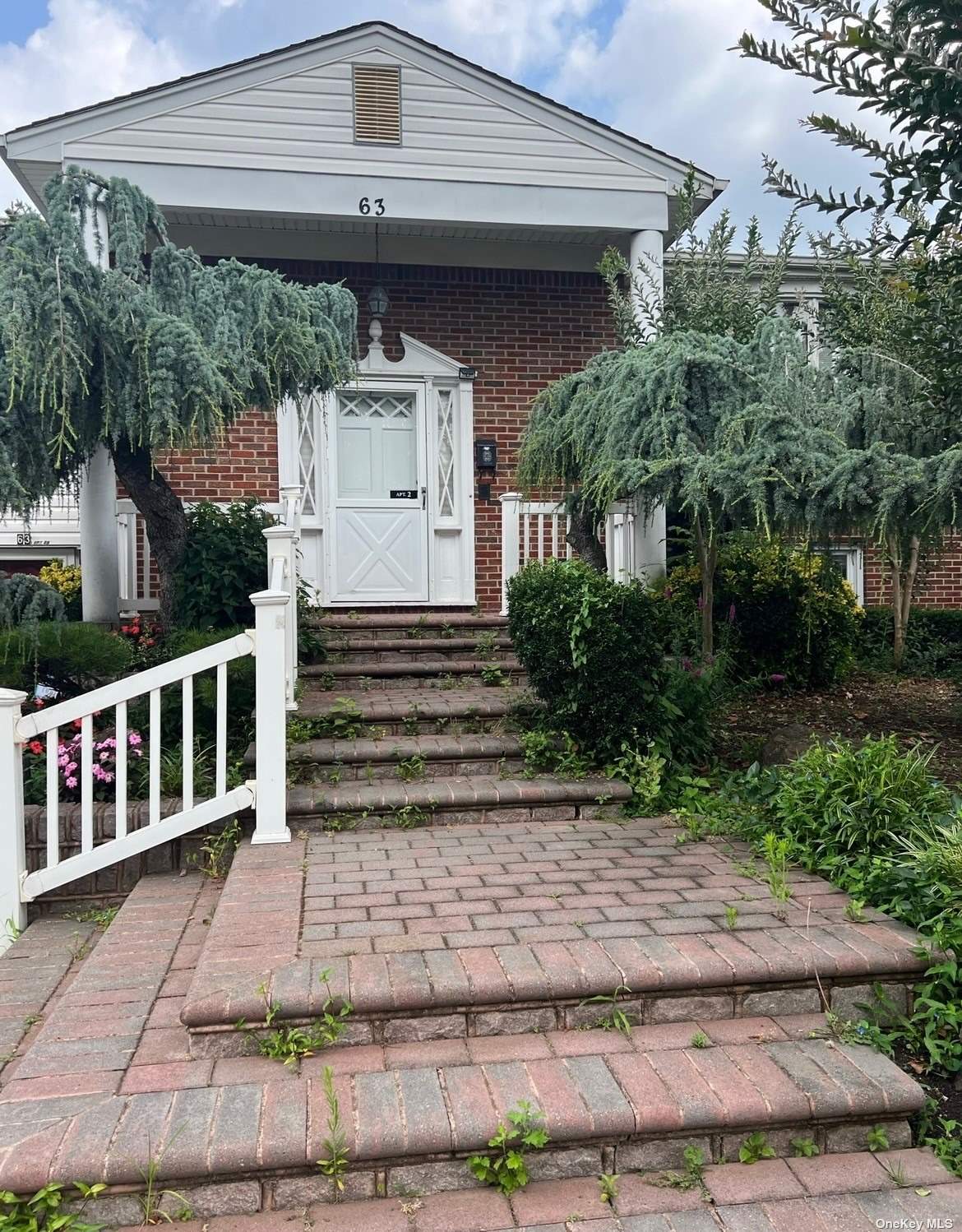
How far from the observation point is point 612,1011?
2635 mm

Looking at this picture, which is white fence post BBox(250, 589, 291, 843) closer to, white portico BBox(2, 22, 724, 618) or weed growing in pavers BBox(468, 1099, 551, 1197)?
weed growing in pavers BBox(468, 1099, 551, 1197)

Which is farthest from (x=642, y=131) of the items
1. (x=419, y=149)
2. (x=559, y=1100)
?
(x=559, y=1100)

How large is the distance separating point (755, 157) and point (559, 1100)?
3.47 meters

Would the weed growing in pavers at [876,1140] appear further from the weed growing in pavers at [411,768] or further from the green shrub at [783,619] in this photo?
the green shrub at [783,619]

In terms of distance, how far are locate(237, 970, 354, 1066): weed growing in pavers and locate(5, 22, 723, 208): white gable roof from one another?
5.98m

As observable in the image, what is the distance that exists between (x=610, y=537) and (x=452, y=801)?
3.15 metres

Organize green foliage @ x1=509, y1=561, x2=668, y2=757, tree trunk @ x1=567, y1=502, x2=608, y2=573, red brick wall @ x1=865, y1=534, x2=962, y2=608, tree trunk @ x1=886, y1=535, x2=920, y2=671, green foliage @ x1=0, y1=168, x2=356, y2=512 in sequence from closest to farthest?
1. green foliage @ x1=0, y1=168, x2=356, y2=512
2. green foliage @ x1=509, y1=561, x2=668, y2=757
3. tree trunk @ x1=567, y1=502, x2=608, y2=573
4. tree trunk @ x1=886, y1=535, x2=920, y2=671
5. red brick wall @ x1=865, y1=534, x2=962, y2=608

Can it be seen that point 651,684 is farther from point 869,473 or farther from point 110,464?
point 110,464

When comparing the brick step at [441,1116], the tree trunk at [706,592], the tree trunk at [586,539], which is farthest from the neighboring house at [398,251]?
the brick step at [441,1116]

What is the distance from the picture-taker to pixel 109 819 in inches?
162

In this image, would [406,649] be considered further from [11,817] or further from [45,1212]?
[45,1212]

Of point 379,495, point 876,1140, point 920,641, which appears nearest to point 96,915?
point 876,1140

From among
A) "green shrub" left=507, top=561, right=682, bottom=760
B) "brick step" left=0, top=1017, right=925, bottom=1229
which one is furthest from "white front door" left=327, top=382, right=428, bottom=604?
"brick step" left=0, top=1017, right=925, bottom=1229

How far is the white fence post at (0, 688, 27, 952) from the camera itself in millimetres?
3654
